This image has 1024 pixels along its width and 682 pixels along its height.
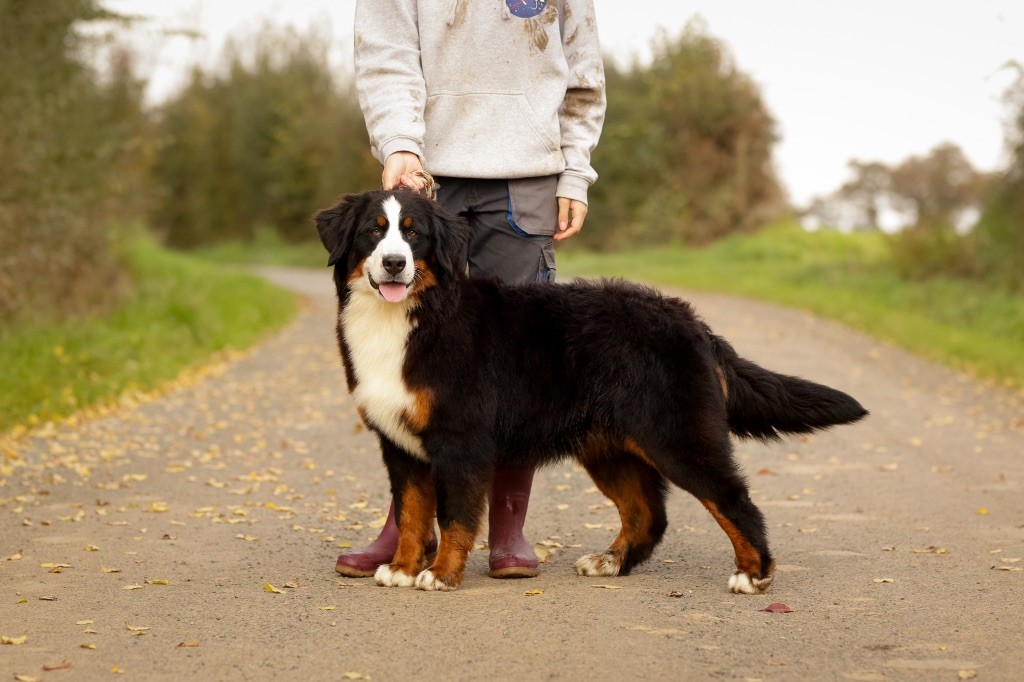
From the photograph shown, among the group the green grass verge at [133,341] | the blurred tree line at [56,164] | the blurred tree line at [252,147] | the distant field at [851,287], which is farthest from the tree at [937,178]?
the blurred tree line at [56,164]

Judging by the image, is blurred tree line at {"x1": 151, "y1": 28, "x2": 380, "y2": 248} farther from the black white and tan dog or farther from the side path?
the black white and tan dog

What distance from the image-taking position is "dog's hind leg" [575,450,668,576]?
499cm

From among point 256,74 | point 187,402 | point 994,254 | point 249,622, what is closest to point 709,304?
point 994,254

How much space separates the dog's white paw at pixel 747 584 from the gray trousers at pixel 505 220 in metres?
1.44

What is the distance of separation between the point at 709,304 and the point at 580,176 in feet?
46.1

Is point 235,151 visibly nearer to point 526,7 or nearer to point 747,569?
point 526,7

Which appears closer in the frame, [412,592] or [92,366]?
[412,592]

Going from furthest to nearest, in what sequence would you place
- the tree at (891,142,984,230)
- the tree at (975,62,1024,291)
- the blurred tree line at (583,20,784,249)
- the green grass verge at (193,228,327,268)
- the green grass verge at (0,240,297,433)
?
the green grass verge at (193,228,327,268)
the tree at (891,142,984,230)
the blurred tree line at (583,20,784,249)
the tree at (975,62,1024,291)
the green grass verge at (0,240,297,433)

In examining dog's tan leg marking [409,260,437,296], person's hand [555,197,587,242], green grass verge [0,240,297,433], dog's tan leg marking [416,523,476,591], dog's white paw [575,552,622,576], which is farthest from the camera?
green grass verge [0,240,297,433]

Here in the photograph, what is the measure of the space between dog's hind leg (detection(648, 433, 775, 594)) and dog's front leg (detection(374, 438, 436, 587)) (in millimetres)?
902

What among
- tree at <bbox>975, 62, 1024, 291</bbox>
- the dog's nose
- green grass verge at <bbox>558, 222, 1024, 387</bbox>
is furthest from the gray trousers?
tree at <bbox>975, 62, 1024, 291</bbox>

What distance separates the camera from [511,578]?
16.1ft

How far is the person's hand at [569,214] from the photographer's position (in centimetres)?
516

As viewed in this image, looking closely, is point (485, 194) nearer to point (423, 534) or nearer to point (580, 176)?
point (580, 176)
